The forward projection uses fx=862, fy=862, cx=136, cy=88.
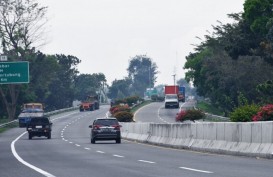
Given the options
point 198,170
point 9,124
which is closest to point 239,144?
point 198,170

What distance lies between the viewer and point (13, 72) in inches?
2697

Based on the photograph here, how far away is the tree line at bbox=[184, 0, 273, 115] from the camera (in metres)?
87.1

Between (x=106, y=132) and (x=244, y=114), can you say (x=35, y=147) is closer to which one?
(x=106, y=132)

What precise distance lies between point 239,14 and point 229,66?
25.5ft

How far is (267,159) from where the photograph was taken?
27.3 metres

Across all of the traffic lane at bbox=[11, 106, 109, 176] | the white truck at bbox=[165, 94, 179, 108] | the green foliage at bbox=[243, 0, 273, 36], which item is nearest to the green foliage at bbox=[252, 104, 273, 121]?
the traffic lane at bbox=[11, 106, 109, 176]

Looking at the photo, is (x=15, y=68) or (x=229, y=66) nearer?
(x=15, y=68)

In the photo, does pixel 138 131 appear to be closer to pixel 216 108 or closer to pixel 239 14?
pixel 239 14

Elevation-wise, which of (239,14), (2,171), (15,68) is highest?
(239,14)

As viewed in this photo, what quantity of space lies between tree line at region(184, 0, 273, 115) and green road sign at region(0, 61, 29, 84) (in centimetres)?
1844

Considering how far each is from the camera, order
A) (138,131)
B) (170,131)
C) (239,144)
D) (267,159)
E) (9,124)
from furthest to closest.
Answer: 1. (9,124)
2. (138,131)
3. (170,131)
4. (239,144)
5. (267,159)

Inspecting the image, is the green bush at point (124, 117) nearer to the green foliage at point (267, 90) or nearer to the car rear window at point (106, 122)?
the green foliage at point (267, 90)

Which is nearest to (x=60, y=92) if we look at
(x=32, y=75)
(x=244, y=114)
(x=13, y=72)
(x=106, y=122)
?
(x=32, y=75)

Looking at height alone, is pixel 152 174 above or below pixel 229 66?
below
